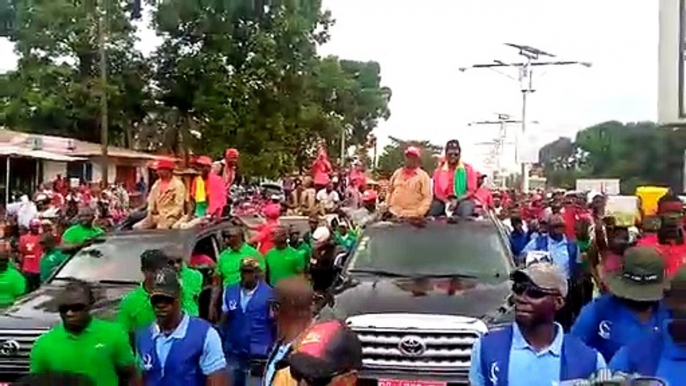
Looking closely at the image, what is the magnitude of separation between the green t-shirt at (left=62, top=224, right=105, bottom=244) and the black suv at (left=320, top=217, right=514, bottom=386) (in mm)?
3258

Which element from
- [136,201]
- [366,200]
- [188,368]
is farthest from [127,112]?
[188,368]

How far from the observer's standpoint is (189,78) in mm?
37469

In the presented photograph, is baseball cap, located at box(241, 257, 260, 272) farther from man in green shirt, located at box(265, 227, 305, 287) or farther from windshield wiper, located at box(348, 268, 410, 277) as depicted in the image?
man in green shirt, located at box(265, 227, 305, 287)

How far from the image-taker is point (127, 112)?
42062mm

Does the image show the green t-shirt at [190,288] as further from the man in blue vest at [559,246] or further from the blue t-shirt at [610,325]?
the man in blue vest at [559,246]

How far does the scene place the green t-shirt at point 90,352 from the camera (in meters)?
5.58

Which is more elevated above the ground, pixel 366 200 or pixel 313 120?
pixel 313 120

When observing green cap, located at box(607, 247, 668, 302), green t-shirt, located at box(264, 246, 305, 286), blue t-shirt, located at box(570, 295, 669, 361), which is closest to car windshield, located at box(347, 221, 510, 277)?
green t-shirt, located at box(264, 246, 305, 286)

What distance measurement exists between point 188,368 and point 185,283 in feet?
8.36

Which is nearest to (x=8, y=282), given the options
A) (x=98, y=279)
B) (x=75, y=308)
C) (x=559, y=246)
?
(x=98, y=279)

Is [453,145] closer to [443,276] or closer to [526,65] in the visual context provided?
[443,276]

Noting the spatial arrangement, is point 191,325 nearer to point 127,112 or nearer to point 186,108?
point 186,108

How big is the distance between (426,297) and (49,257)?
4.41 metres

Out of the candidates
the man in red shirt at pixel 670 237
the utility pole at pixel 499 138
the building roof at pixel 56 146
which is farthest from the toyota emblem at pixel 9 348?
the utility pole at pixel 499 138
